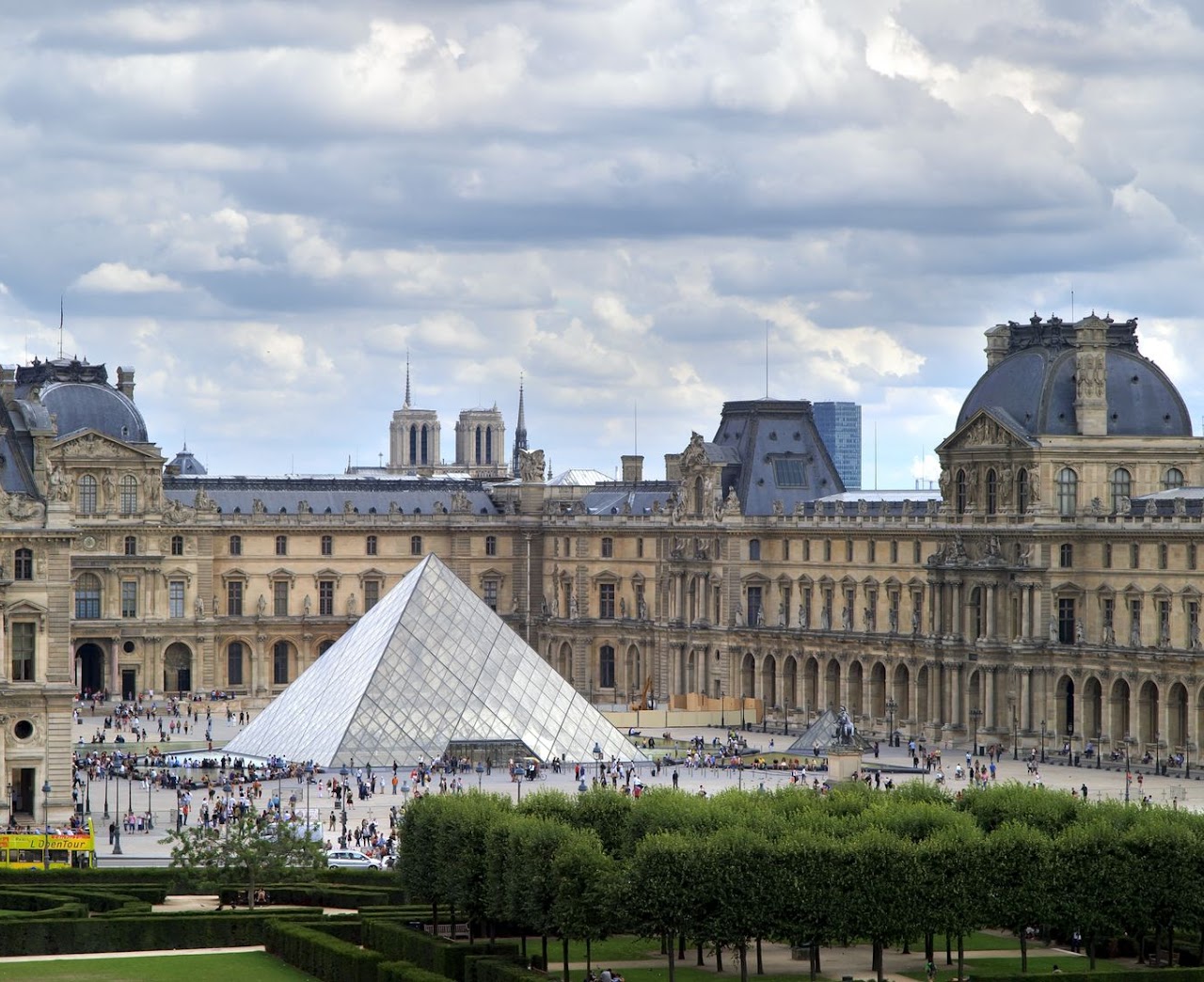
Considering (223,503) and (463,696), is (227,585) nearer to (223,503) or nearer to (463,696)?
(223,503)

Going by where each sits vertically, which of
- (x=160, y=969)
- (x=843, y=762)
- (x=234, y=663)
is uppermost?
(x=234, y=663)

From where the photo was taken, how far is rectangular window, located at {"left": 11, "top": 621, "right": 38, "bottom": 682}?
280ft

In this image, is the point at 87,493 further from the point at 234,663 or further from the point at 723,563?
the point at 723,563

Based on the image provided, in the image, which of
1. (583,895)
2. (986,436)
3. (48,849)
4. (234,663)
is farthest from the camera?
(234,663)

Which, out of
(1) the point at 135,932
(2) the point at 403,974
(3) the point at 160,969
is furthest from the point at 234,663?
(2) the point at 403,974

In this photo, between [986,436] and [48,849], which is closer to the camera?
[48,849]

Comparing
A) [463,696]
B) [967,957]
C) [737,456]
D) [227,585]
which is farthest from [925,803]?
[227,585]

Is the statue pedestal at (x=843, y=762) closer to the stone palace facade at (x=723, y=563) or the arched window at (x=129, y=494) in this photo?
the stone palace facade at (x=723, y=563)

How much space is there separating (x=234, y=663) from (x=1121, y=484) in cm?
4631

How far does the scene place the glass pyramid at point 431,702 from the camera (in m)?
108

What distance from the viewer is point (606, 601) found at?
146 m

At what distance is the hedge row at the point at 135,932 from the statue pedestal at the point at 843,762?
35302mm

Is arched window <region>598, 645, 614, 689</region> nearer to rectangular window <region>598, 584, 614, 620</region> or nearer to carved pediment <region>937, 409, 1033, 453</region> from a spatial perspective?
rectangular window <region>598, 584, 614, 620</region>

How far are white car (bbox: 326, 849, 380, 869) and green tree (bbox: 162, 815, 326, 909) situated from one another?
12.9 feet
